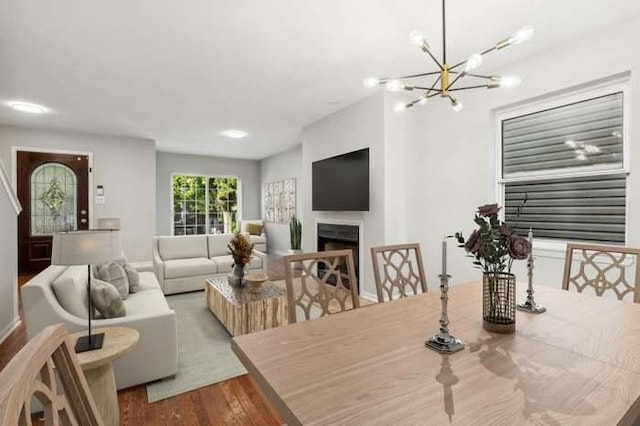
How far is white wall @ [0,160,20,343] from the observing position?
291cm

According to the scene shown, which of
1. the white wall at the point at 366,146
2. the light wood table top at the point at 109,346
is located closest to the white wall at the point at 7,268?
the light wood table top at the point at 109,346

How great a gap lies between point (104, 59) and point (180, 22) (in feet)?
3.75

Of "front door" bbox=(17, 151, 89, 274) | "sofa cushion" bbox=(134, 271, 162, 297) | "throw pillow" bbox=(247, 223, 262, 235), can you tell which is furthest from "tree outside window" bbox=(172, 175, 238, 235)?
"sofa cushion" bbox=(134, 271, 162, 297)

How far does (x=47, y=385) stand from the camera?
0.60 m

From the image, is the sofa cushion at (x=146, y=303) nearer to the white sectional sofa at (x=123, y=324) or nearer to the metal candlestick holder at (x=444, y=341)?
the white sectional sofa at (x=123, y=324)

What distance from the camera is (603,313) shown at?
147cm

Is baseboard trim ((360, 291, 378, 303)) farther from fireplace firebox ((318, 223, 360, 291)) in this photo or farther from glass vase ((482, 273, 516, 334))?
glass vase ((482, 273, 516, 334))

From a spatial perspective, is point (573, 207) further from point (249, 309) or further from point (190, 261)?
point (190, 261)

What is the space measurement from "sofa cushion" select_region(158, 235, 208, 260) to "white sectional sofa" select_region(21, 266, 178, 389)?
2.64 metres

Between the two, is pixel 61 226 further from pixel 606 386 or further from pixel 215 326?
pixel 606 386

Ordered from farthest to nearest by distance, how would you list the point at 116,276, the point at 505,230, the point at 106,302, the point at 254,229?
the point at 254,229 → the point at 116,276 → the point at 106,302 → the point at 505,230

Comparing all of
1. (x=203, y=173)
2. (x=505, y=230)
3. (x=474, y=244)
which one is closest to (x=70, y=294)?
(x=474, y=244)

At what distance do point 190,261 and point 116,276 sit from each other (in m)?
1.83

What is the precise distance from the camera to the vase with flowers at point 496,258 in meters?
1.23
